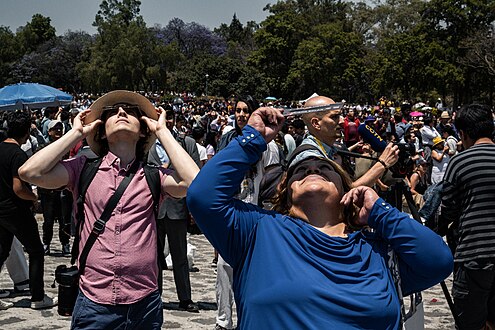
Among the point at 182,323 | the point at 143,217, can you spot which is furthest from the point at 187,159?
the point at 182,323

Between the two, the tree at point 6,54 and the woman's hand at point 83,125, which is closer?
the woman's hand at point 83,125

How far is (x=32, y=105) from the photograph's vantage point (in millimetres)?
19250

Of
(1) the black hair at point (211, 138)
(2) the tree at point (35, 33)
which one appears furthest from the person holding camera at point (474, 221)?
(2) the tree at point (35, 33)

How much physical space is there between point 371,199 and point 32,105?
17834 millimetres

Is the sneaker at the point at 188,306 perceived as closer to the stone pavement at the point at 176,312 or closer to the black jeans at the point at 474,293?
the stone pavement at the point at 176,312

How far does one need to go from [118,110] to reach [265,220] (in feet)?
5.38

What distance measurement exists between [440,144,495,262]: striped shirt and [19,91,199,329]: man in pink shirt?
2204 millimetres

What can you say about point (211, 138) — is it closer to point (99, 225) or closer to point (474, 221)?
point (474, 221)

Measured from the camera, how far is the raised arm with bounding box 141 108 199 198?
3.56 meters

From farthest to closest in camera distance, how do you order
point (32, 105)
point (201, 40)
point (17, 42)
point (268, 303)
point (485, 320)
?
point (201, 40), point (17, 42), point (32, 105), point (485, 320), point (268, 303)

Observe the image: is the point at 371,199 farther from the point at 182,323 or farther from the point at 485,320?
the point at 182,323

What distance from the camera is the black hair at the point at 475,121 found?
5.07 metres

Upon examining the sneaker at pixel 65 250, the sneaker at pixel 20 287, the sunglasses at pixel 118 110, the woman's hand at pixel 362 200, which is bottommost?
the sneaker at pixel 20 287

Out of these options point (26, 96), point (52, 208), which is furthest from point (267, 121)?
point (26, 96)
